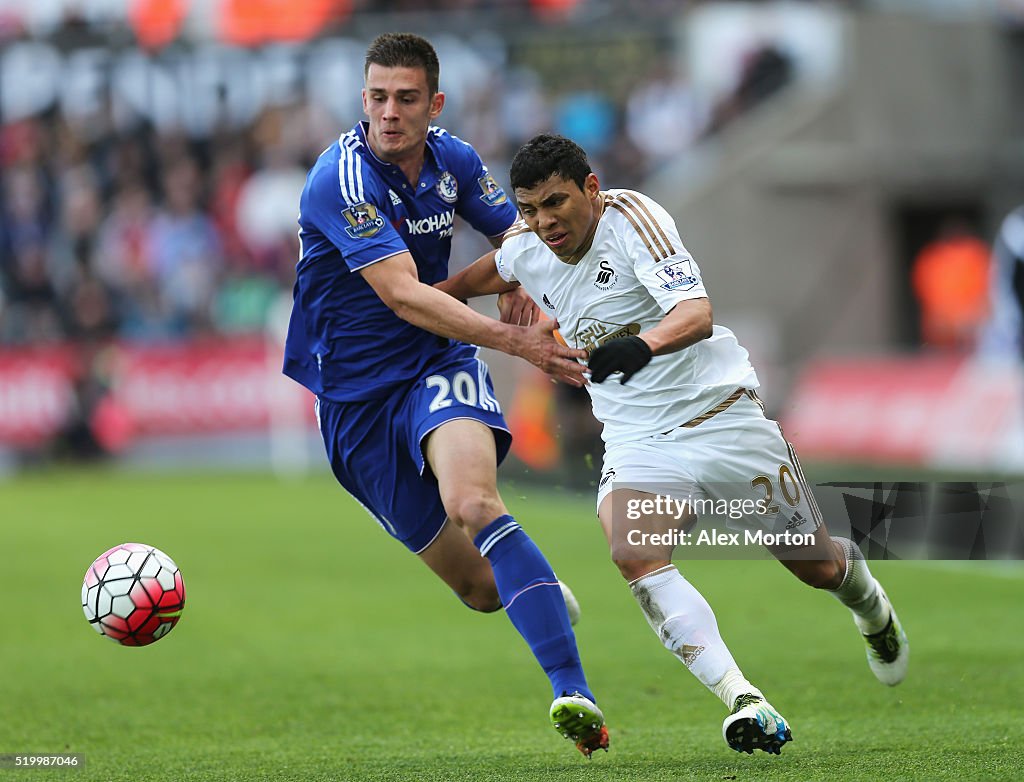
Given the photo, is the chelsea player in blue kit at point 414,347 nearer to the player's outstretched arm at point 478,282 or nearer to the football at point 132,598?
the player's outstretched arm at point 478,282

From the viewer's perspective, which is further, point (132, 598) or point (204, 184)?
point (204, 184)

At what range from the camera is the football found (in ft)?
19.9

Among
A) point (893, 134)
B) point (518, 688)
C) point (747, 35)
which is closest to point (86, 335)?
point (747, 35)

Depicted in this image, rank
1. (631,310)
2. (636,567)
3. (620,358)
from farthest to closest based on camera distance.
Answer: (631,310) < (636,567) < (620,358)

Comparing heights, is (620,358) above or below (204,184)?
above

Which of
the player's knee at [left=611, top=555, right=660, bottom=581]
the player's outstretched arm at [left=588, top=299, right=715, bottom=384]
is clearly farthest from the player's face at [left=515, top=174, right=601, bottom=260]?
the player's knee at [left=611, top=555, right=660, bottom=581]

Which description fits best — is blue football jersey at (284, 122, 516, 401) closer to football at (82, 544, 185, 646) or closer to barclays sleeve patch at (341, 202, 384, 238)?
barclays sleeve patch at (341, 202, 384, 238)

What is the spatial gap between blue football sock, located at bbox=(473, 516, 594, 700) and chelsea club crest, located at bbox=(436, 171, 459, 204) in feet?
4.60

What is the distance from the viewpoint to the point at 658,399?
5.84m

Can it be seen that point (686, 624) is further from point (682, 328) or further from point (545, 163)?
point (545, 163)

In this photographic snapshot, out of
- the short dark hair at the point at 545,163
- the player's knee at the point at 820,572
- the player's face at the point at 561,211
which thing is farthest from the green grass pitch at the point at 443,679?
the short dark hair at the point at 545,163

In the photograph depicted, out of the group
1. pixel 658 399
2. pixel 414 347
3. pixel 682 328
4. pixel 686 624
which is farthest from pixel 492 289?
pixel 686 624

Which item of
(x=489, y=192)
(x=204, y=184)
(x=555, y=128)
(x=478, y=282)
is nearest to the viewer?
(x=478, y=282)

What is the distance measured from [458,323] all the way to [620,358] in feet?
2.79
